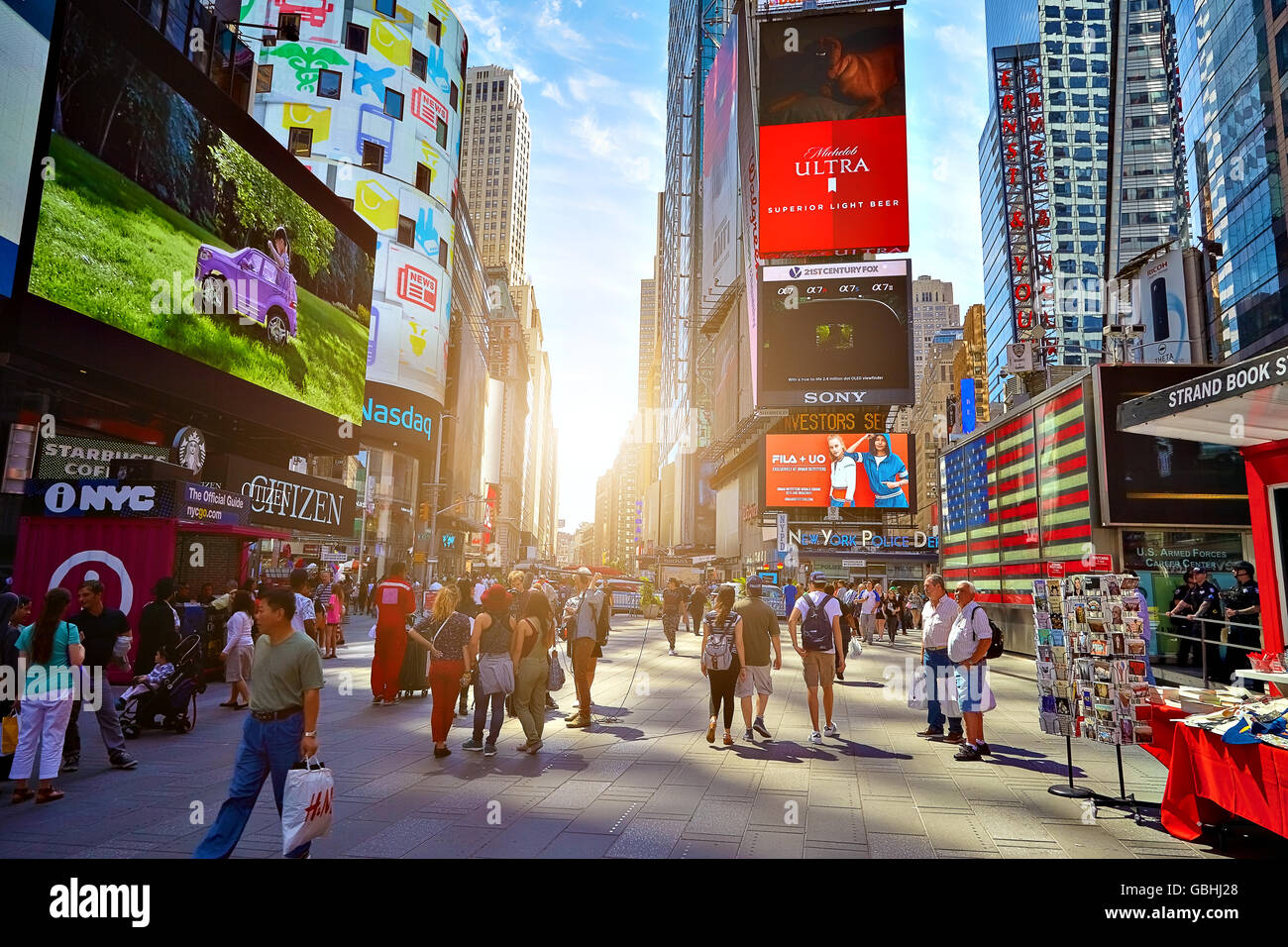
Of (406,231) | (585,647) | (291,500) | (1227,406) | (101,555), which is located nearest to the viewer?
(1227,406)

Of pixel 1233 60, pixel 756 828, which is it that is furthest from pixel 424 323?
pixel 1233 60

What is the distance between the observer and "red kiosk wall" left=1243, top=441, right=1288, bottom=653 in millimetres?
9523

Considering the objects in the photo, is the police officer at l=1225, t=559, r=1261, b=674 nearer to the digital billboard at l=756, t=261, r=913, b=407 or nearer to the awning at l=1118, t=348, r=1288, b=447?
the awning at l=1118, t=348, r=1288, b=447

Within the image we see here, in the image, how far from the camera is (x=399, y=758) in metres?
7.82

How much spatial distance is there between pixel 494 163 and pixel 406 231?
3855 inches

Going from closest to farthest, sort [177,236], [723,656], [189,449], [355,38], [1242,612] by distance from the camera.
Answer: [723,656], [1242,612], [177,236], [189,449], [355,38]

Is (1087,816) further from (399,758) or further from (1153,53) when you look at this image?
(1153,53)

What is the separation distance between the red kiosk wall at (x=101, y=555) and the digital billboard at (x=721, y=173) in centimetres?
5537

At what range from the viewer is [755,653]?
898cm

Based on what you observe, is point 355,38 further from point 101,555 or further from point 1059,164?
point 1059,164

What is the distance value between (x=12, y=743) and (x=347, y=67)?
144 feet

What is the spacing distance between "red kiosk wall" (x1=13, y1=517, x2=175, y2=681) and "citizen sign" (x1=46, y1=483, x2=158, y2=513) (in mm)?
242

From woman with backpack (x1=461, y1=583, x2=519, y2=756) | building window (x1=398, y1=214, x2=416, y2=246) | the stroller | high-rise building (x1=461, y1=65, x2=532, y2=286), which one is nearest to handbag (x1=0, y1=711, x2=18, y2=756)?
the stroller

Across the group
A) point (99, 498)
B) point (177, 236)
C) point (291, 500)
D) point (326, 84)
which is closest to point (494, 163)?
point (326, 84)
